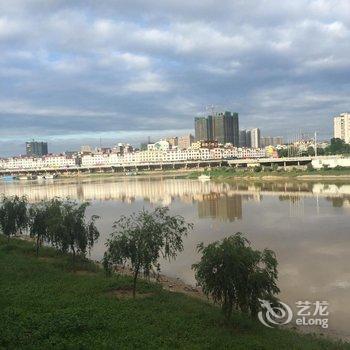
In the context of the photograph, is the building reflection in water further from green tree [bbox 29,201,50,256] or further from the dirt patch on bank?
the dirt patch on bank

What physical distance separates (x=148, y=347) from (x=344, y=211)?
87.9 ft

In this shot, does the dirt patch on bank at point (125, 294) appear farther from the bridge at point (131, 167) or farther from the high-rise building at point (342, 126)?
the high-rise building at point (342, 126)

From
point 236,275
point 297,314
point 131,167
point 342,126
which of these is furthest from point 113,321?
point 342,126

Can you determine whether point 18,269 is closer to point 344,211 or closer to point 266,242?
point 266,242

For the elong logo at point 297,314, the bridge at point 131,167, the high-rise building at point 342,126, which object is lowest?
the elong logo at point 297,314

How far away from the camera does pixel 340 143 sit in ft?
394

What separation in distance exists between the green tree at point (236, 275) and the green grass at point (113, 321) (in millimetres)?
781

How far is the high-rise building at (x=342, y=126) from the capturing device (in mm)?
167375

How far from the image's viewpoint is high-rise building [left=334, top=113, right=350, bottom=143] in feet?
549

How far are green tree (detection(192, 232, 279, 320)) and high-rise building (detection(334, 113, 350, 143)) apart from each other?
163704 millimetres

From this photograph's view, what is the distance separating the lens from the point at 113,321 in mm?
10906

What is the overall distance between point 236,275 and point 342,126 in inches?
→ 6803

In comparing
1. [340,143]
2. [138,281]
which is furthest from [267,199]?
[340,143]

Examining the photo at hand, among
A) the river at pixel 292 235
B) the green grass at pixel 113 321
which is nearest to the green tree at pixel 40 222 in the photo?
the river at pixel 292 235
